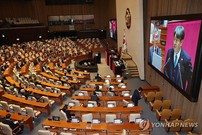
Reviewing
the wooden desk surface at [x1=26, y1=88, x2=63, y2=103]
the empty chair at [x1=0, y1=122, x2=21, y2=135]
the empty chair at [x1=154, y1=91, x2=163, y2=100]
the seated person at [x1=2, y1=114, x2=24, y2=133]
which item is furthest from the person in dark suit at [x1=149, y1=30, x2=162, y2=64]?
the empty chair at [x1=0, y1=122, x2=21, y2=135]

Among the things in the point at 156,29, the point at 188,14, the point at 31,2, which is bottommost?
the point at 156,29

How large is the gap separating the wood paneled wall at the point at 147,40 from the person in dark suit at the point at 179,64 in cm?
87

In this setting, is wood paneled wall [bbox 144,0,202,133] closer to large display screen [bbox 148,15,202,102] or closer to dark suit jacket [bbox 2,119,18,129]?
large display screen [bbox 148,15,202,102]

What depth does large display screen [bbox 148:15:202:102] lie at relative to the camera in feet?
28.0

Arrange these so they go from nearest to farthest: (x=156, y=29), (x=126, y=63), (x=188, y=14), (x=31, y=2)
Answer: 1. (x=188, y=14)
2. (x=156, y=29)
3. (x=126, y=63)
4. (x=31, y=2)

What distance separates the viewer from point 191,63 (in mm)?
8836

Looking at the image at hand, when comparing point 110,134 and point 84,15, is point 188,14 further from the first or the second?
point 84,15

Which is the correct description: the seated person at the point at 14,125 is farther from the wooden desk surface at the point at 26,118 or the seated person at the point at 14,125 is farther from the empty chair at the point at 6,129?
the wooden desk surface at the point at 26,118

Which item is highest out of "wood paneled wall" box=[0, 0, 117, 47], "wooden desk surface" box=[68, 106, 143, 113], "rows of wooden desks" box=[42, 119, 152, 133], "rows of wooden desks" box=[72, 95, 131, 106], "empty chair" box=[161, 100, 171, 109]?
"wood paneled wall" box=[0, 0, 117, 47]

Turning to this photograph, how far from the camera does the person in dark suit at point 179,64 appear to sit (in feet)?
30.2

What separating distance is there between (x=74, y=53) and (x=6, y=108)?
16.0m

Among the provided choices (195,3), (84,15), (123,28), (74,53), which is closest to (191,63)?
(195,3)

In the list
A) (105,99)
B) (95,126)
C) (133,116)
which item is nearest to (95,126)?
(95,126)

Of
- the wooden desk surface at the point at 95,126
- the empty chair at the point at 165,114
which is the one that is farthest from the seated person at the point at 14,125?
the empty chair at the point at 165,114
